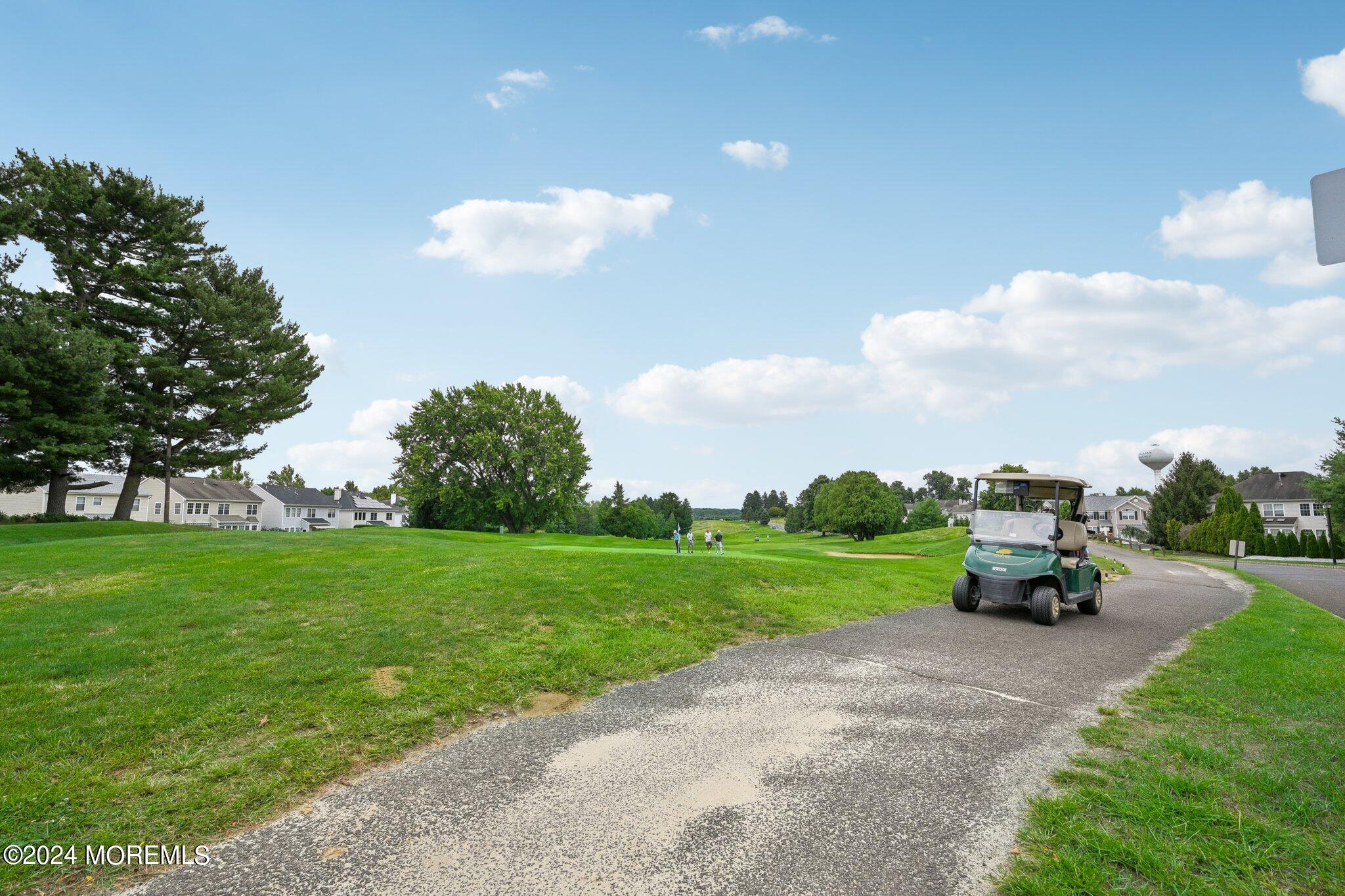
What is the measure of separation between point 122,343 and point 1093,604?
122ft

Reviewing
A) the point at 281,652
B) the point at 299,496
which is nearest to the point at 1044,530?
the point at 281,652

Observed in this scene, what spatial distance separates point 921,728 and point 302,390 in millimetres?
38827

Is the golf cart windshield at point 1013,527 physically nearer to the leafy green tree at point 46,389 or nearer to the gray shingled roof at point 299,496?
the leafy green tree at point 46,389

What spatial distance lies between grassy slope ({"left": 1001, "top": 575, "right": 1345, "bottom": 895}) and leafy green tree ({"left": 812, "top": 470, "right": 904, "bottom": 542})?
65.5 metres

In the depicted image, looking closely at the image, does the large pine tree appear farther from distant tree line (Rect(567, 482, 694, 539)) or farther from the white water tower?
distant tree line (Rect(567, 482, 694, 539))

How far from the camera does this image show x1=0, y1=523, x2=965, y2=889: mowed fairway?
4117 millimetres

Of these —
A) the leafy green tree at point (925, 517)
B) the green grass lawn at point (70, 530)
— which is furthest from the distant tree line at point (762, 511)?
the green grass lawn at point (70, 530)

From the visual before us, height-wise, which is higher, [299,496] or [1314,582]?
[299,496]

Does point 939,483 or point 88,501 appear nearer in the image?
point 88,501

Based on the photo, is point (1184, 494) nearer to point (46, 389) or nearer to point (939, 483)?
point (46, 389)

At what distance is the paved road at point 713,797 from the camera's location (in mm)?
3203

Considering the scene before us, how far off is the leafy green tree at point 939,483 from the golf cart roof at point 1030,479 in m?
187

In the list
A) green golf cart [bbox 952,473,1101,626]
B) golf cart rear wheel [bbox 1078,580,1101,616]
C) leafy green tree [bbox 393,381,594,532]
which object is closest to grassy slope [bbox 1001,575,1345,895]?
green golf cart [bbox 952,473,1101,626]

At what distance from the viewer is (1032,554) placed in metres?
11.5
